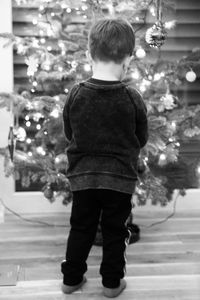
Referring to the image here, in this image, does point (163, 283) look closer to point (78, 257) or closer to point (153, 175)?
point (78, 257)

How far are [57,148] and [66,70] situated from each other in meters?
0.44

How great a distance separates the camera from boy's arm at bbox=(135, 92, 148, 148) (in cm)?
194

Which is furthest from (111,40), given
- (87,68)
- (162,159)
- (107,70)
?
(162,159)

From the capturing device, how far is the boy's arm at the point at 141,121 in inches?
76.4

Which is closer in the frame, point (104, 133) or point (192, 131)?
point (104, 133)

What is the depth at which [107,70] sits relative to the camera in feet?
6.19

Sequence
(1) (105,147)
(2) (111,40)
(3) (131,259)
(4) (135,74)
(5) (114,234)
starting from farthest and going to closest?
1. (4) (135,74)
2. (3) (131,259)
3. (5) (114,234)
4. (1) (105,147)
5. (2) (111,40)

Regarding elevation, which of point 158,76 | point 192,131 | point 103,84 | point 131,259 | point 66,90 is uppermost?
point 103,84

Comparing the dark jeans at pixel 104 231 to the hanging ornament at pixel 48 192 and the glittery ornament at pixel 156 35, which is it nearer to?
the hanging ornament at pixel 48 192

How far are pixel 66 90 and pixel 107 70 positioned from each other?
0.91 metres

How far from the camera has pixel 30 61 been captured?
260cm

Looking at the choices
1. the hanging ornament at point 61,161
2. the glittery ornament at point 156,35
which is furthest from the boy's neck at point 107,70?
the hanging ornament at point 61,161

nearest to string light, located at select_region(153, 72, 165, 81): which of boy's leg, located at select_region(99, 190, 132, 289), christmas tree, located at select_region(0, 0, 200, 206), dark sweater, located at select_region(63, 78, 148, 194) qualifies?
christmas tree, located at select_region(0, 0, 200, 206)

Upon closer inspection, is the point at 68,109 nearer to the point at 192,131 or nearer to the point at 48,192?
the point at 48,192
